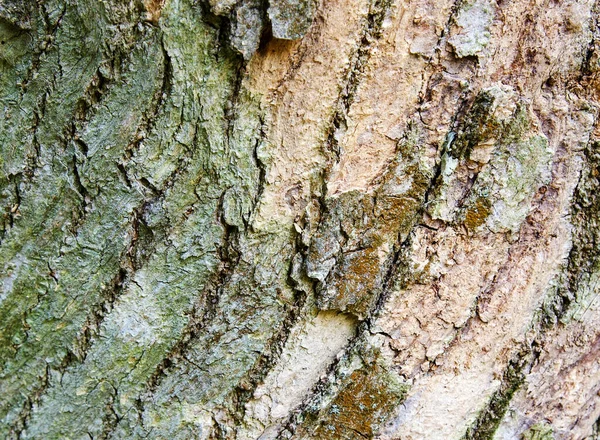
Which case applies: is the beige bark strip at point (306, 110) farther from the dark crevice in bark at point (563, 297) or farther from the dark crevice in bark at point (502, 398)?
the dark crevice in bark at point (502, 398)

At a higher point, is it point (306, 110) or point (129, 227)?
point (306, 110)

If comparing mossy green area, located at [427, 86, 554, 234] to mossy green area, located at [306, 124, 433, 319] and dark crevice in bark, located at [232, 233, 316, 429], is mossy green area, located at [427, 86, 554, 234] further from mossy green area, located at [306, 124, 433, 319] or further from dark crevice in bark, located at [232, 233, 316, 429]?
dark crevice in bark, located at [232, 233, 316, 429]

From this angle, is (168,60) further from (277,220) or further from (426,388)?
(426,388)

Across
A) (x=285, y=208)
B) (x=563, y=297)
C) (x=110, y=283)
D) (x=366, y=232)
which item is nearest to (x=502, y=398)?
(x=563, y=297)

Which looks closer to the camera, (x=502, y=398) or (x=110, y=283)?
(x=110, y=283)

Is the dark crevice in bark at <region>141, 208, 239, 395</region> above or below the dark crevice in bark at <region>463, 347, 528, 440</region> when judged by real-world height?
below

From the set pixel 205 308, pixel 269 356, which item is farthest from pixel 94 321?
pixel 269 356

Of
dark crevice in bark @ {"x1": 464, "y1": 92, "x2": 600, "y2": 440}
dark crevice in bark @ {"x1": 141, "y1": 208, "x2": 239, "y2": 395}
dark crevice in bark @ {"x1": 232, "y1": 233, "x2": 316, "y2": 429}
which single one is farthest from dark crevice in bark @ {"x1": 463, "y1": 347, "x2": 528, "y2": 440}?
dark crevice in bark @ {"x1": 141, "y1": 208, "x2": 239, "y2": 395}

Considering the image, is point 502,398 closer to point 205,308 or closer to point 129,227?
point 205,308

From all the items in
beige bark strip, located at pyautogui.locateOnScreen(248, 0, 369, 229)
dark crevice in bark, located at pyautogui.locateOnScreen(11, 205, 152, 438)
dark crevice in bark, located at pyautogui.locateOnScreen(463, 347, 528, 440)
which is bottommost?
dark crevice in bark, located at pyautogui.locateOnScreen(11, 205, 152, 438)

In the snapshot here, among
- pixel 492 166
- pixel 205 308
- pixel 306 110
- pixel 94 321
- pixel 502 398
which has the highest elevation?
pixel 492 166

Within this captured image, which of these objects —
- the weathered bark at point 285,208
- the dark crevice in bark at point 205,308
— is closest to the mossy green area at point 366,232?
the weathered bark at point 285,208
